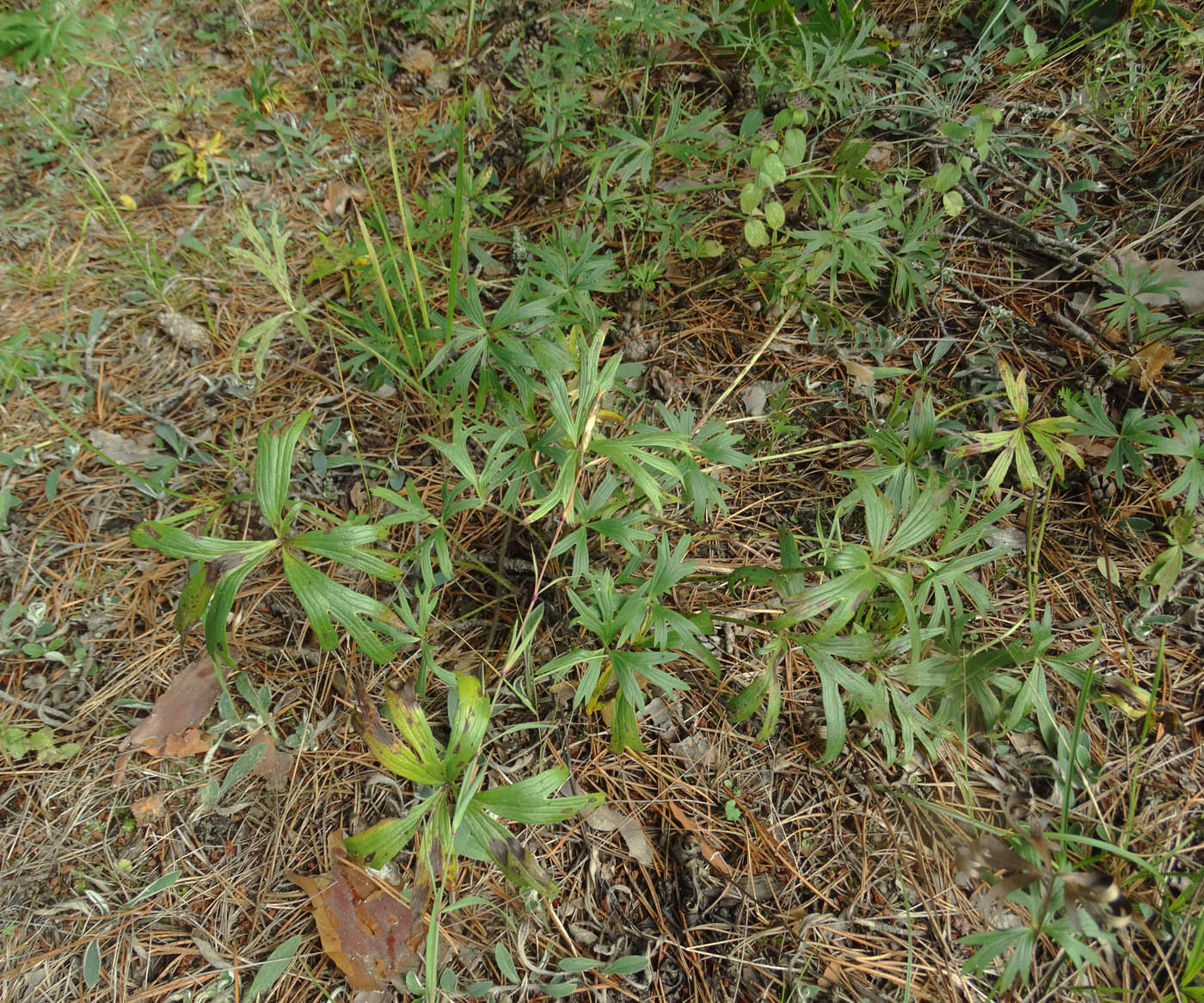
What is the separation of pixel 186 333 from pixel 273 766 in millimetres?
1439

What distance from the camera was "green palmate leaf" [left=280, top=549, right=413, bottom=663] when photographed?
1280 millimetres

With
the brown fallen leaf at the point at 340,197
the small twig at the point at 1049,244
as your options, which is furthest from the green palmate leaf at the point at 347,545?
the small twig at the point at 1049,244

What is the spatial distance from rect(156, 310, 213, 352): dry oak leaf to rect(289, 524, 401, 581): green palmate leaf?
135cm

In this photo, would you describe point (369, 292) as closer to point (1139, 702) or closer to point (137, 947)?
point (137, 947)

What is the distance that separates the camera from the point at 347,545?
1.34m

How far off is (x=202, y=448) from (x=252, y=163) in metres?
1.19

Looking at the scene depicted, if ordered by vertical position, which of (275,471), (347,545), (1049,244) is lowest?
(1049,244)

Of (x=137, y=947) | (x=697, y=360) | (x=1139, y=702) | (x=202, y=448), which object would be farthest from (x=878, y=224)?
(x=137, y=947)

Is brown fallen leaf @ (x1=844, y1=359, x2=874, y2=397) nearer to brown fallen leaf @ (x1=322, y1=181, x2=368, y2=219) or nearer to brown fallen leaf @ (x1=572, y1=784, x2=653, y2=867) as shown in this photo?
brown fallen leaf @ (x1=572, y1=784, x2=653, y2=867)

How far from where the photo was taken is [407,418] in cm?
217

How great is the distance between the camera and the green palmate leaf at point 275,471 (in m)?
1.34

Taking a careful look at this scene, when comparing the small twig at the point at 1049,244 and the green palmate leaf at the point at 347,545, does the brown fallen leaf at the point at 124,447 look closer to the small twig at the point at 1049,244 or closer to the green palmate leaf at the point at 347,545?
the green palmate leaf at the point at 347,545

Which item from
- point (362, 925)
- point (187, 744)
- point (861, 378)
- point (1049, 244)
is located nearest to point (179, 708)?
point (187, 744)

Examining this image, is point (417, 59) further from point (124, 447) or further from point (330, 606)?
point (330, 606)
